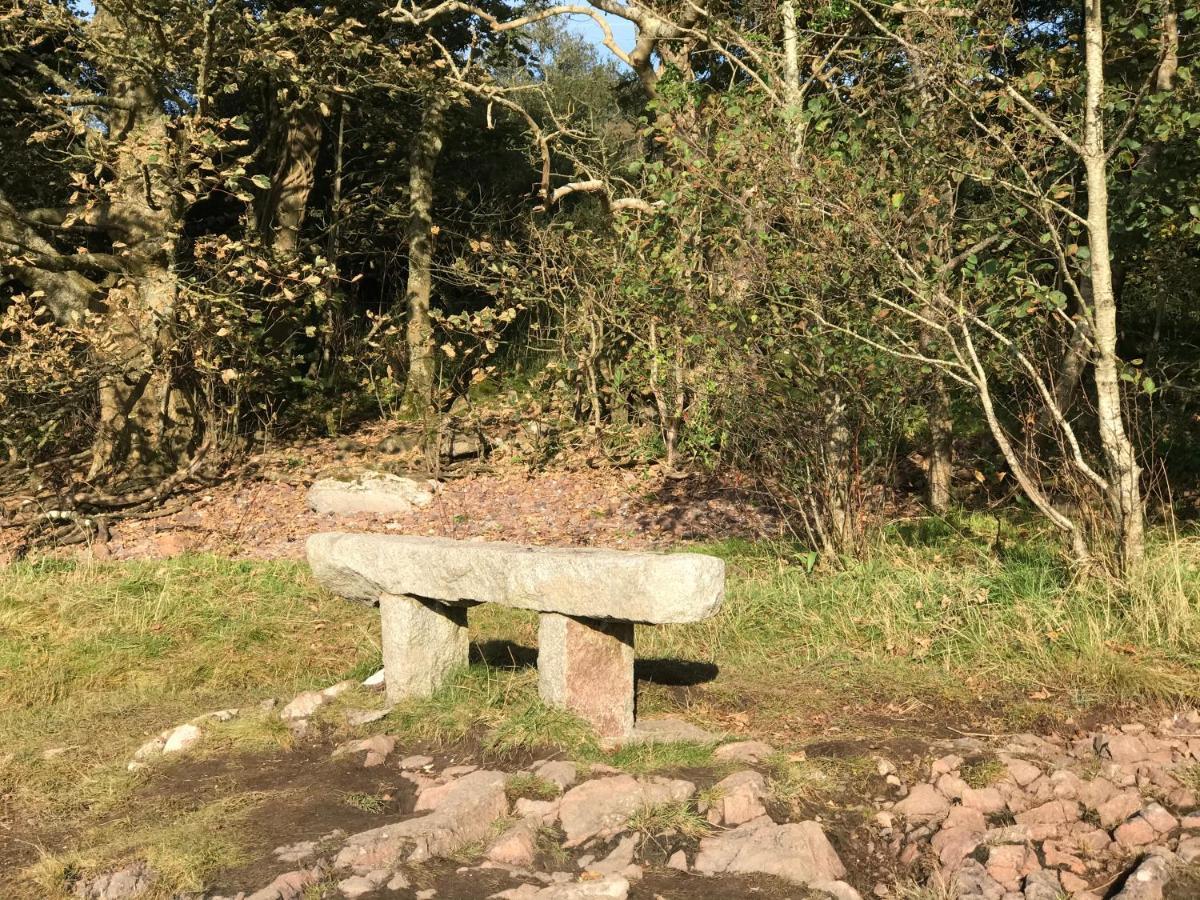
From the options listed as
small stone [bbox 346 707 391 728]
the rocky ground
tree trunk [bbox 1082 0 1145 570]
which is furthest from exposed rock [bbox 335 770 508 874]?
tree trunk [bbox 1082 0 1145 570]

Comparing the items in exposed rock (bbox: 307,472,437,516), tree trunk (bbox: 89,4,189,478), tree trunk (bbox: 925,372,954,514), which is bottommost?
exposed rock (bbox: 307,472,437,516)

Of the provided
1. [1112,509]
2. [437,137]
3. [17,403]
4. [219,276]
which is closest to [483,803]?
[1112,509]

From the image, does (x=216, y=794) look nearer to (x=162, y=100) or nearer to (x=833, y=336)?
(x=833, y=336)

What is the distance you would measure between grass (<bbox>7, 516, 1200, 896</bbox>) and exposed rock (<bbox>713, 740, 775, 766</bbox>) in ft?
0.20

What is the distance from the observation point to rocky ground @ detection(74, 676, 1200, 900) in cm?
359

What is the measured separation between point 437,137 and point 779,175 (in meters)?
8.40

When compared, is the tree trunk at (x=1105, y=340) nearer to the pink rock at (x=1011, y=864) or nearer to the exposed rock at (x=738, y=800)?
the pink rock at (x=1011, y=864)

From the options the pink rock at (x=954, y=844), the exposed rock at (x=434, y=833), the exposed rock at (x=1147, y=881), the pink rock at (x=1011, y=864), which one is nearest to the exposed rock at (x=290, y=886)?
the exposed rock at (x=434, y=833)

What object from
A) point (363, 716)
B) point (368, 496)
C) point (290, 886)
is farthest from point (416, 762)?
point (368, 496)

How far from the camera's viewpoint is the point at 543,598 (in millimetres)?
4832

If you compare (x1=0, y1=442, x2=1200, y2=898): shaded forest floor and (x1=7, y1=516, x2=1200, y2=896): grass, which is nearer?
(x1=0, y1=442, x2=1200, y2=898): shaded forest floor

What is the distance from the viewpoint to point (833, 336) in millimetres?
7113

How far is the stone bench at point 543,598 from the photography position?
4.47m

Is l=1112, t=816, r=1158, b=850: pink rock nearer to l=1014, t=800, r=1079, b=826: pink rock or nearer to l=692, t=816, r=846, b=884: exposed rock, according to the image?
l=1014, t=800, r=1079, b=826: pink rock
